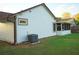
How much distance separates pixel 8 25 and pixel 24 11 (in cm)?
59

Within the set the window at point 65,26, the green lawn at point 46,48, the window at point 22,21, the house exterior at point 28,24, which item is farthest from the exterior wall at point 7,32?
the window at point 65,26

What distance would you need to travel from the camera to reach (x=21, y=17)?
23.0ft

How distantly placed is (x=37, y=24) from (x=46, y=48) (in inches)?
42.8

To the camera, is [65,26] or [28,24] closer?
[28,24]

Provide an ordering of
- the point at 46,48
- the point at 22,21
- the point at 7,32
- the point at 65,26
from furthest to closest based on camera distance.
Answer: the point at 65,26 < the point at 22,21 < the point at 7,32 < the point at 46,48

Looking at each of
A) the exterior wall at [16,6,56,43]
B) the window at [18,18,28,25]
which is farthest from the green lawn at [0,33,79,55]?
the window at [18,18,28,25]

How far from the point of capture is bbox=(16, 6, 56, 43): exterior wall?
683cm

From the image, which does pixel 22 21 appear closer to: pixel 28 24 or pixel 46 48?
pixel 28 24

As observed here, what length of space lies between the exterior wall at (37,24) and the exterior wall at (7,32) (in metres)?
0.19

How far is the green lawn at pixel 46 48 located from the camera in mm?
6236

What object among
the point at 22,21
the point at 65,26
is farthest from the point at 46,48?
the point at 65,26

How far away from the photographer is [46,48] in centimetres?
635

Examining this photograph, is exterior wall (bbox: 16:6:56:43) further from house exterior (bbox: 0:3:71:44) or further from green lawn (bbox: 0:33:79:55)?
green lawn (bbox: 0:33:79:55)

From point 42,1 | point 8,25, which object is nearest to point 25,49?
point 8,25
